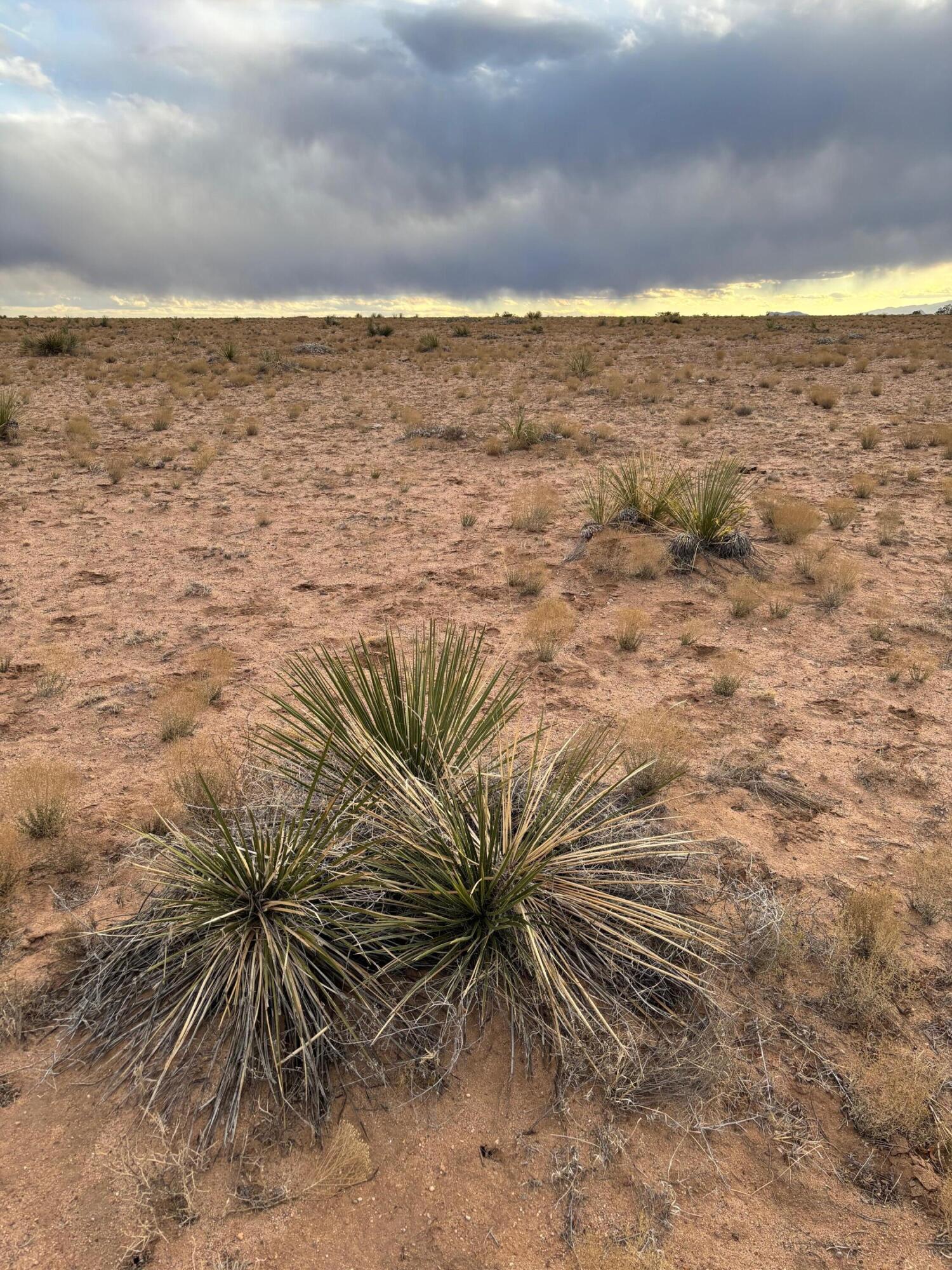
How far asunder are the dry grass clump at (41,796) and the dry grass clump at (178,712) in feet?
1.64

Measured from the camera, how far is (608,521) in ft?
23.6

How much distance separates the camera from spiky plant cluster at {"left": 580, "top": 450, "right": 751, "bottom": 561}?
6.40 metres

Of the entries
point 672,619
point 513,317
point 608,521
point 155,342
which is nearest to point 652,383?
point 608,521

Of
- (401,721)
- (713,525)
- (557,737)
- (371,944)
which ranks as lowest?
(557,737)

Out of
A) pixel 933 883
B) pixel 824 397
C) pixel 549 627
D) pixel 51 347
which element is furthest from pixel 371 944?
pixel 51 347

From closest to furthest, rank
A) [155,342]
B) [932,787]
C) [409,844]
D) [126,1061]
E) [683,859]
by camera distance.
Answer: [126,1061] < [409,844] < [683,859] < [932,787] < [155,342]

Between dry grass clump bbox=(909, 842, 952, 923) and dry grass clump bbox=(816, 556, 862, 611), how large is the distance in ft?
9.01

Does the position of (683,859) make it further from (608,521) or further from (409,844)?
(608,521)

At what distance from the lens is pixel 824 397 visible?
1294cm

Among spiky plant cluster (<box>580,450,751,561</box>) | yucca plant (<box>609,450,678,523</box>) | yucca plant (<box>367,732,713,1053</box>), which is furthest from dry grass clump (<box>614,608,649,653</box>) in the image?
yucca plant (<box>367,732,713,1053</box>)

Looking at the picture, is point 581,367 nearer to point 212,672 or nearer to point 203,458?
point 203,458

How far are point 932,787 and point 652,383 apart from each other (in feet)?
44.9

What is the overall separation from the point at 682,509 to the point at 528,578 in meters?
1.70

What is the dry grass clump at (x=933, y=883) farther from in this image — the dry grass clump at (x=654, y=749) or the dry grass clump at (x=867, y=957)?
the dry grass clump at (x=654, y=749)
